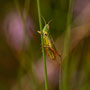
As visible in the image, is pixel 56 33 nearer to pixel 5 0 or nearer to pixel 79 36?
pixel 79 36

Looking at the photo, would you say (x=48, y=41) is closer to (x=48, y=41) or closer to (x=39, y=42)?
(x=48, y=41)

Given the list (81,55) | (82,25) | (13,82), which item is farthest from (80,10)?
(13,82)

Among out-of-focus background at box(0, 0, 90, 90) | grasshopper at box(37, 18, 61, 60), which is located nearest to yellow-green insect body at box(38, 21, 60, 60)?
grasshopper at box(37, 18, 61, 60)

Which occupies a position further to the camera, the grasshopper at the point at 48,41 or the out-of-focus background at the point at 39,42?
the out-of-focus background at the point at 39,42

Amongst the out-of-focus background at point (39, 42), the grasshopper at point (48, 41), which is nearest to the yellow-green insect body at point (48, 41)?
the grasshopper at point (48, 41)

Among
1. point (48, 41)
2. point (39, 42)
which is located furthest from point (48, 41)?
point (39, 42)

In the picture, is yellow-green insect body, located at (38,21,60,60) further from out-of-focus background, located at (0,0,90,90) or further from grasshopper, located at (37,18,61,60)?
out-of-focus background, located at (0,0,90,90)

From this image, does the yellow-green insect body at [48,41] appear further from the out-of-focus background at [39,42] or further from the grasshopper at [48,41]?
the out-of-focus background at [39,42]

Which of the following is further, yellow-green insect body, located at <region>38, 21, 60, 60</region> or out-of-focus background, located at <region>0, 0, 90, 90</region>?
out-of-focus background, located at <region>0, 0, 90, 90</region>
